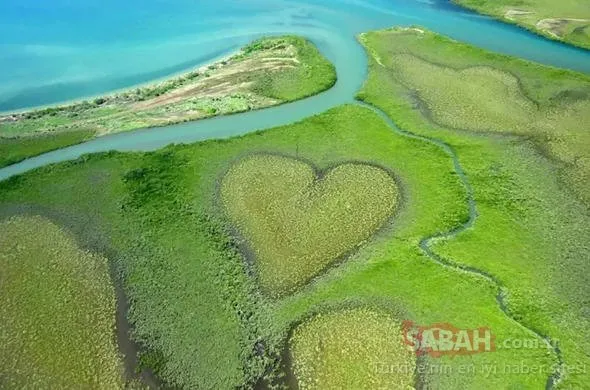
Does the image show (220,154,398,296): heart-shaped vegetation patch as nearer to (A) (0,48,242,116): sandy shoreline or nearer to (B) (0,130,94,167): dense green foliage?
(B) (0,130,94,167): dense green foliage

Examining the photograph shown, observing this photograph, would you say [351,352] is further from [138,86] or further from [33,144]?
[138,86]

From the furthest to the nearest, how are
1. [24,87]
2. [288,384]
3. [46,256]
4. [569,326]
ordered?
[24,87] < [46,256] < [569,326] < [288,384]

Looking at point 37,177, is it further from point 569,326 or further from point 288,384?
point 569,326

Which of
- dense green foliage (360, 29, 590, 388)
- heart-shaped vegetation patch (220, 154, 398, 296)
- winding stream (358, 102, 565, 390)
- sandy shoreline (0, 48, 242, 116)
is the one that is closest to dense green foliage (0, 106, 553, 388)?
winding stream (358, 102, 565, 390)

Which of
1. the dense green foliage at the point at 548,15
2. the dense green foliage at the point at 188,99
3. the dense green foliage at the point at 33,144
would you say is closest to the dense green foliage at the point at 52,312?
the dense green foliage at the point at 33,144

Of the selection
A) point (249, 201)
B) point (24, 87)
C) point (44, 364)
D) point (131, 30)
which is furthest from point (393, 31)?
point (44, 364)

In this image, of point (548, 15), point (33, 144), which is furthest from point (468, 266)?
point (548, 15)
